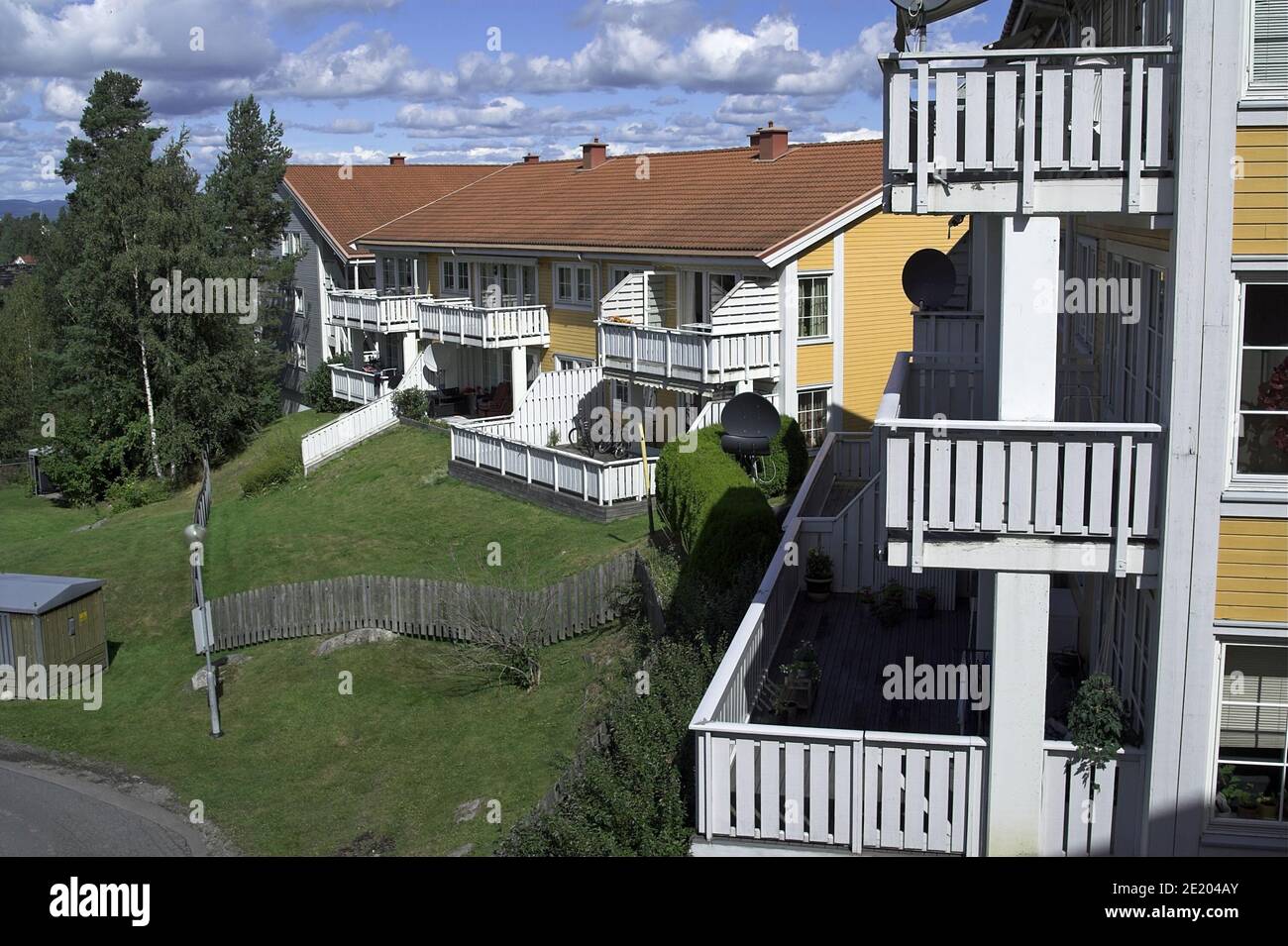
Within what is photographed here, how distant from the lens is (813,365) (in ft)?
88.2

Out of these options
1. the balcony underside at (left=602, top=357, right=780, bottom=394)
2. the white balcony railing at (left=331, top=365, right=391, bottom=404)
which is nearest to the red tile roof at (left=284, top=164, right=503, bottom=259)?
the white balcony railing at (left=331, top=365, right=391, bottom=404)

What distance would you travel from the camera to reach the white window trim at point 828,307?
1041 inches

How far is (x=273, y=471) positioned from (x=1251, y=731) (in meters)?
29.9

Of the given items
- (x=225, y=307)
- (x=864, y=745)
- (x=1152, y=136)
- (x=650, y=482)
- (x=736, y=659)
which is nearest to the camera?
(x=1152, y=136)

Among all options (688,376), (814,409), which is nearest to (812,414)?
(814,409)

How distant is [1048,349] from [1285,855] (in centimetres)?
356

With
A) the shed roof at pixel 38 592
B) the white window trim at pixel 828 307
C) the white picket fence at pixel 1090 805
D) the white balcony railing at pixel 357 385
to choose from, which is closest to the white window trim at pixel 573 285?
the white balcony railing at pixel 357 385

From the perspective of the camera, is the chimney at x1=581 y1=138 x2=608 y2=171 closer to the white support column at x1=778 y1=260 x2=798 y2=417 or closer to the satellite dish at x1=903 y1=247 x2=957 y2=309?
the white support column at x1=778 y1=260 x2=798 y2=417

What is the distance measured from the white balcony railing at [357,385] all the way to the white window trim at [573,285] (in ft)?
24.0

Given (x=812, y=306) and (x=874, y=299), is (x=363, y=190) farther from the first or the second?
(x=874, y=299)

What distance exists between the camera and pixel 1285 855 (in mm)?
7648

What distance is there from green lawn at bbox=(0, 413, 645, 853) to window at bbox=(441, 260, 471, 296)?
8.73 meters

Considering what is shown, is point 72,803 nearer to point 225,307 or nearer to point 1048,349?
point 1048,349
